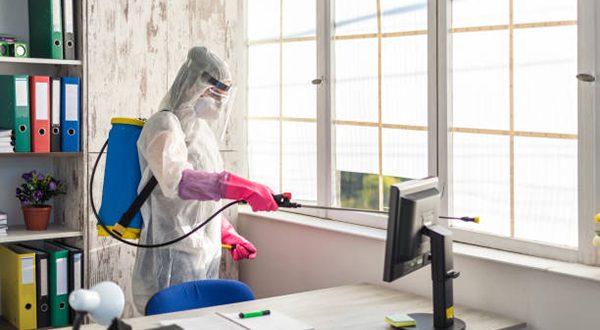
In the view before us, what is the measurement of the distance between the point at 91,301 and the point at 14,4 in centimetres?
267

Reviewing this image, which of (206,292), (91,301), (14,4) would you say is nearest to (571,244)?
(206,292)

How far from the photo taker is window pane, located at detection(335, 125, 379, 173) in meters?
3.51

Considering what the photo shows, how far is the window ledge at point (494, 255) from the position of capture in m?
2.57

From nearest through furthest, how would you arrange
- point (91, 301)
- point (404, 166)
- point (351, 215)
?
1. point (91, 301)
2. point (404, 166)
3. point (351, 215)

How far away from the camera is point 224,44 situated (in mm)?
4109

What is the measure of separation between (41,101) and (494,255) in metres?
2.14

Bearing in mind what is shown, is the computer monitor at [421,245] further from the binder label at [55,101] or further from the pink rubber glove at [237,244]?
the binder label at [55,101]

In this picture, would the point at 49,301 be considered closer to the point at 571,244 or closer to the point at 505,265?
the point at 505,265

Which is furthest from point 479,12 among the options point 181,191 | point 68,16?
point 68,16

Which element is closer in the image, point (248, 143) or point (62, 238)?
point (62, 238)

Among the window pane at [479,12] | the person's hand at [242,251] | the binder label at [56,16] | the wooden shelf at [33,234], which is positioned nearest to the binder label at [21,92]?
the binder label at [56,16]

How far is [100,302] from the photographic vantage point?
155cm

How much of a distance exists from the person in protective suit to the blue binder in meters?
0.70

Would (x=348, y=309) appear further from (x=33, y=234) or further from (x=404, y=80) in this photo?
(x=33, y=234)
